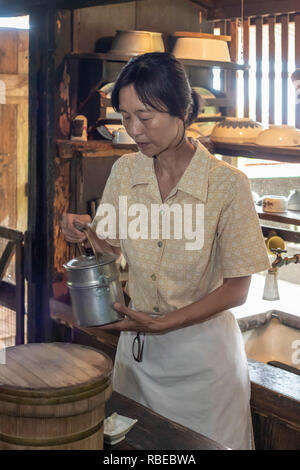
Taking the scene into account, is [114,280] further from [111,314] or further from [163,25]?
[163,25]

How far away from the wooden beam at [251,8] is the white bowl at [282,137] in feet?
2.50

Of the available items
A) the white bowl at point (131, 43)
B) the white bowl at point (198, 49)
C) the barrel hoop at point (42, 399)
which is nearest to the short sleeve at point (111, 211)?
the barrel hoop at point (42, 399)

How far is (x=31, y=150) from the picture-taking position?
3.37 meters

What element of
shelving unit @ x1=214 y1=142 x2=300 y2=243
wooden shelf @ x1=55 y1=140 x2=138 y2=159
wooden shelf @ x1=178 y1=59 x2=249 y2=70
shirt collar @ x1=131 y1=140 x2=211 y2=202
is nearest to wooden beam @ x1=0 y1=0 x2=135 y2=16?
wooden shelf @ x1=178 y1=59 x2=249 y2=70

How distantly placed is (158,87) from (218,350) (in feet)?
2.63

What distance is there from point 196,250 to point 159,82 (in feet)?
1.61

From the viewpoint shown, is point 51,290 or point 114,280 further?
point 51,290

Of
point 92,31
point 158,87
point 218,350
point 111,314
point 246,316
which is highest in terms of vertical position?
point 92,31

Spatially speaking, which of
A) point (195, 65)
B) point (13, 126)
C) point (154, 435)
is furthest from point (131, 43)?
point (154, 435)

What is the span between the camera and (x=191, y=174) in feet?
6.48

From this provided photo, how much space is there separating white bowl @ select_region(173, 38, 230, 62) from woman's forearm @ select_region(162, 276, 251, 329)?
5.95ft

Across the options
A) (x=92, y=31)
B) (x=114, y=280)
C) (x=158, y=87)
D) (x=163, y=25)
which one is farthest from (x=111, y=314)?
(x=163, y=25)

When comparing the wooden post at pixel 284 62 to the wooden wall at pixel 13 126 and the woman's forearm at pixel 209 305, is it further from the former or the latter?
the woman's forearm at pixel 209 305

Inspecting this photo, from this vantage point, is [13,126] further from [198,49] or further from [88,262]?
[88,262]
